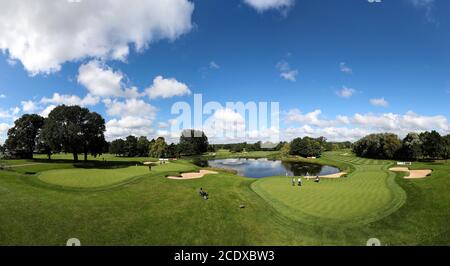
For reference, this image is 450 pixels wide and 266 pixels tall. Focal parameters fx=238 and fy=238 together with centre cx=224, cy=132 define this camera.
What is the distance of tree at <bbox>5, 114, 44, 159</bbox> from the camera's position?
208 ft

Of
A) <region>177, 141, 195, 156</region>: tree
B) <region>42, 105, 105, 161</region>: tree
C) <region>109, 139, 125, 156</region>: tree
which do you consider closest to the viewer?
<region>42, 105, 105, 161</region>: tree

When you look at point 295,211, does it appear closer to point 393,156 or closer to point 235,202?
point 235,202

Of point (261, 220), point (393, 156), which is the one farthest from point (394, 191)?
point (393, 156)

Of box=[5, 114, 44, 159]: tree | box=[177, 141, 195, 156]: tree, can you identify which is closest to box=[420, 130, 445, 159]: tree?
box=[177, 141, 195, 156]: tree

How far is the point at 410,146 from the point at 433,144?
23.5 ft

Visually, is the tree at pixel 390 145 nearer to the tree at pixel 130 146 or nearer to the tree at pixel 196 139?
the tree at pixel 196 139

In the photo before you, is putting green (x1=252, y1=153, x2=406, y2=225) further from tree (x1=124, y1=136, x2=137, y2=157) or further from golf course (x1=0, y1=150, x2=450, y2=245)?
tree (x1=124, y1=136, x2=137, y2=157)

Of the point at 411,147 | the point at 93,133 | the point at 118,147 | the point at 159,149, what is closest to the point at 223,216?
the point at 93,133

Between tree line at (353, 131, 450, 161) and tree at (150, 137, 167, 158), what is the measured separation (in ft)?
330

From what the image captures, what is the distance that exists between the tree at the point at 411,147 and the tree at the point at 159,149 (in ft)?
355

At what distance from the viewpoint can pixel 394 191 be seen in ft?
96.8

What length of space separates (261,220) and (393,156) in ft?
348

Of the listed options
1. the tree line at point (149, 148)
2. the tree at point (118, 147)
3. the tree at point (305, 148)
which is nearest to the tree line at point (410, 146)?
the tree at point (305, 148)
